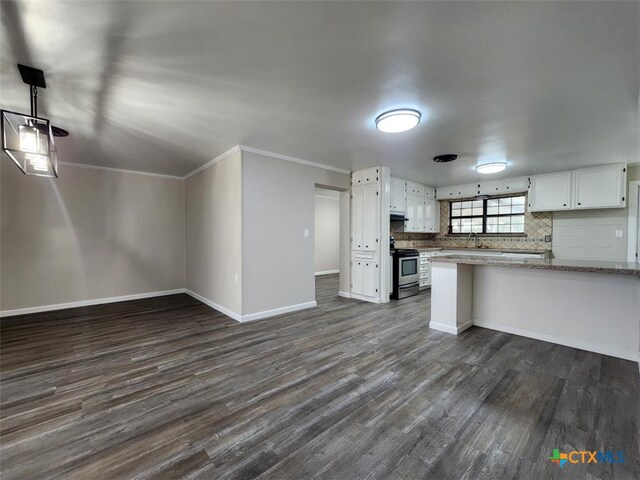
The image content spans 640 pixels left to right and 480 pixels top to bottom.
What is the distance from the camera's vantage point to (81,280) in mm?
4836

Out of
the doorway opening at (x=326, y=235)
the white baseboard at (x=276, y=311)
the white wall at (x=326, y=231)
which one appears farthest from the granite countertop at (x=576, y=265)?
the white wall at (x=326, y=231)

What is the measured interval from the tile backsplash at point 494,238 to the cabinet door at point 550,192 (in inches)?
15.0

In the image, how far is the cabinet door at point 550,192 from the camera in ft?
16.3

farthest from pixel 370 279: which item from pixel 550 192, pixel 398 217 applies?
pixel 550 192

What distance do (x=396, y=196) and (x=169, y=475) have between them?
17.6ft

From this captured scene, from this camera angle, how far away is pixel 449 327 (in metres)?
3.43

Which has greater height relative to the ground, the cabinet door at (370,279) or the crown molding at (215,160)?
the crown molding at (215,160)

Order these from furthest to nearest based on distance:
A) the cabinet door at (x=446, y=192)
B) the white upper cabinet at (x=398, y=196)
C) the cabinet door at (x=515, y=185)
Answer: the cabinet door at (x=446, y=192), the white upper cabinet at (x=398, y=196), the cabinet door at (x=515, y=185)

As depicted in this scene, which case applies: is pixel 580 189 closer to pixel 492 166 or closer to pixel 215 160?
pixel 492 166

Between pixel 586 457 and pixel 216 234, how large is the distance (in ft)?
15.2

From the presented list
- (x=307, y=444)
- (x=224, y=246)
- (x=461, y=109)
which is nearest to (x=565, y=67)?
(x=461, y=109)

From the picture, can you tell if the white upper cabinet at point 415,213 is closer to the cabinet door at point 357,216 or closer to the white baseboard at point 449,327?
the cabinet door at point 357,216

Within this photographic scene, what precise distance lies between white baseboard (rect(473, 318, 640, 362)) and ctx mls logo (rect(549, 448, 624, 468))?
1.70m

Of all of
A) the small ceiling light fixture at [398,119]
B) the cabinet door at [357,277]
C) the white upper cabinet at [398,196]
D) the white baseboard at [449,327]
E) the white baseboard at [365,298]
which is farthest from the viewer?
the white upper cabinet at [398,196]
